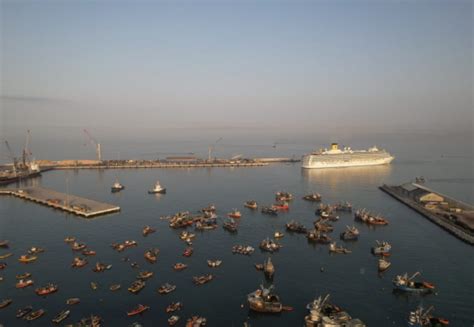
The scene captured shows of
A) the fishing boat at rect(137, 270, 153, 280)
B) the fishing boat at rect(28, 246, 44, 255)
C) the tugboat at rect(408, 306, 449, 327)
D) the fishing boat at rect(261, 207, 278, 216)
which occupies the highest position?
the fishing boat at rect(261, 207, 278, 216)

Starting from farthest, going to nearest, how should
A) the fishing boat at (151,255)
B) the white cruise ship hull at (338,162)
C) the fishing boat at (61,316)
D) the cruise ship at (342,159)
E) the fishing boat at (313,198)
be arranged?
the cruise ship at (342,159) → the white cruise ship hull at (338,162) → the fishing boat at (313,198) → the fishing boat at (151,255) → the fishing boat at (61,316)

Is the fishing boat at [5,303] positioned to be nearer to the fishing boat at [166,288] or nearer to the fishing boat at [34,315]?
the fishing boat at [34,315]

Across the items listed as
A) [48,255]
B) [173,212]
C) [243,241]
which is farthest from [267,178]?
[48,255]

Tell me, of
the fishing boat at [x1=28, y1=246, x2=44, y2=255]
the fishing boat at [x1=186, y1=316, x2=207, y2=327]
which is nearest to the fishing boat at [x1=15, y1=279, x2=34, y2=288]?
the fishing boat at [x1=28, y1=246, x2=44, y2=255]

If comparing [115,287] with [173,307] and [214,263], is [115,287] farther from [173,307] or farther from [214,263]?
[214,263]

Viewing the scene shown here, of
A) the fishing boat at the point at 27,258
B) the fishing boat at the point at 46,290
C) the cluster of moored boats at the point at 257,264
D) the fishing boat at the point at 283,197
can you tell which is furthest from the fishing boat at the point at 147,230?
the fishing boat at the point at 283,197

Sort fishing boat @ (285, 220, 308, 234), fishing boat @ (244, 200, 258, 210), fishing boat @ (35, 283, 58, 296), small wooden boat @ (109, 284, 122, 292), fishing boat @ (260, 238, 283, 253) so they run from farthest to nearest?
fishing boat @ (244, 200, 258, 210) < fishing boat @ (285, 220, 308, 234) < fishing boat @ (260, 238, 283, 253) < small wooden boat @ (109, 284, 122, 292) < fishing boat @ (35, 283, 58, 296)

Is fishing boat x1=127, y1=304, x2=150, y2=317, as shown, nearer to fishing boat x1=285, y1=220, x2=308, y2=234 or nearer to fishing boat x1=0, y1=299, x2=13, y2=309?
fishing boat x1=0, y1=299, x2=13, y2=309
